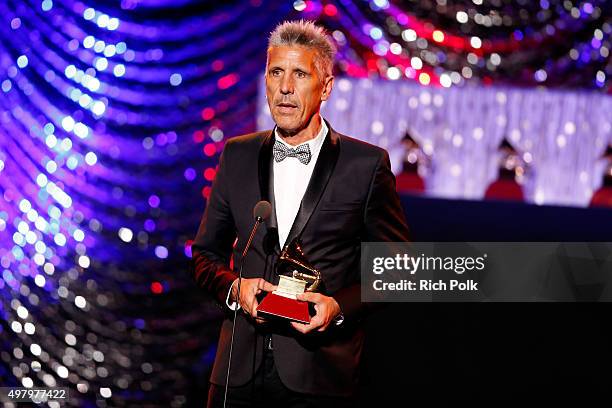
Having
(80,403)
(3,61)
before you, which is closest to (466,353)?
(80,403)

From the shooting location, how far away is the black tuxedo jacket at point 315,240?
6.82ft

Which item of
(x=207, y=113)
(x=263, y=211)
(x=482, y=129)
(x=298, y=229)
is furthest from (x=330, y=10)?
(x=263, y=211)

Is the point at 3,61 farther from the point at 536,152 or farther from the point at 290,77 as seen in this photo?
the point at 536,152

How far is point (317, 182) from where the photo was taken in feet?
7.02

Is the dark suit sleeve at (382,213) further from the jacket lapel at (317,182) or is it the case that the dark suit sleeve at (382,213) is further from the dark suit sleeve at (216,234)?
the dark suit sleeve at (216,234)

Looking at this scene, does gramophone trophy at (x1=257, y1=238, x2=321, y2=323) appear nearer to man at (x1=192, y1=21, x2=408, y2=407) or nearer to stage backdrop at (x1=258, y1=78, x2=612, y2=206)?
man at (x1=192, y1=21, x2=408, y2=407)

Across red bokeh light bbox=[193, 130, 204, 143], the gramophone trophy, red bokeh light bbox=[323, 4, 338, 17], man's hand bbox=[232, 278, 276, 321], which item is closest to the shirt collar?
the gramophone trophy

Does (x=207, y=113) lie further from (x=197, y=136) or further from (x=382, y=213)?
(x=382, y=213)

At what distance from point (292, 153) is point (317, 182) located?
12 centimetres

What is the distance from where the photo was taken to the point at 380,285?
2182mm

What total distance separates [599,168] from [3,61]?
346 centimetres

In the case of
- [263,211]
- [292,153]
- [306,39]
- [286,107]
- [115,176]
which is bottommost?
[115,176]

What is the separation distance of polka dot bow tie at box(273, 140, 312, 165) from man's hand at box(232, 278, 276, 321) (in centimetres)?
Answer: 37

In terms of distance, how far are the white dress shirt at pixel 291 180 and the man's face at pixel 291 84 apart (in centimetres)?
9
